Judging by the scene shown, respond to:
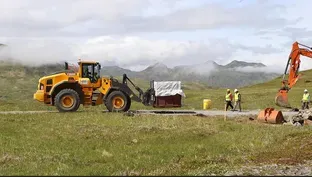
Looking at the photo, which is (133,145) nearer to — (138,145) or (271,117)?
(138,145)

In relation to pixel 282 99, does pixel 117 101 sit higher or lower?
lower

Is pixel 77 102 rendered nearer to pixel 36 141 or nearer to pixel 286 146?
pixel 36 141

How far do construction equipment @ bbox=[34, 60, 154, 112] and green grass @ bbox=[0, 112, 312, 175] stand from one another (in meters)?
5.22

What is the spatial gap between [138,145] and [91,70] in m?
17.8

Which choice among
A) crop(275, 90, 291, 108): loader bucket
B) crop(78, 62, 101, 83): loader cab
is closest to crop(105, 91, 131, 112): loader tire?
A: crop(78, 62, 101, 83): loader cab

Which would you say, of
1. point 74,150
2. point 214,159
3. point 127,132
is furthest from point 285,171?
point 127,132

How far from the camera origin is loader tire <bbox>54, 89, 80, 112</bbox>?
39416 mm

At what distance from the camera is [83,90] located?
4041 cm

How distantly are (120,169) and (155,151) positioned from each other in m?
4.90

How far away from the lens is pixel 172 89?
44438mm

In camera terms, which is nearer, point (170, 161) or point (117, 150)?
point (170, 161)

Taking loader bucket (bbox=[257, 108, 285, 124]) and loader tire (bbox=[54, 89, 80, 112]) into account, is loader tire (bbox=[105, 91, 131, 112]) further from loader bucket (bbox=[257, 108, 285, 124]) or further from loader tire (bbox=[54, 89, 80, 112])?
loader bucket (bbox=[257, 108, 285, 124])

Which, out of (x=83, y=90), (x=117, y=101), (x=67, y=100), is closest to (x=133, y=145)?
(x=117, y=101)

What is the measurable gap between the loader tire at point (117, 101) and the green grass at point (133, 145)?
18.7 feet
